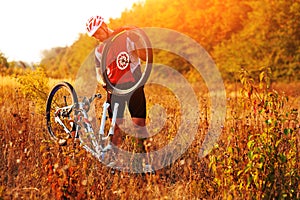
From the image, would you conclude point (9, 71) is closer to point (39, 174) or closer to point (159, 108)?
point (159, 108)

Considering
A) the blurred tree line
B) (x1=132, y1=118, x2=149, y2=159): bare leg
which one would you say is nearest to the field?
(x1=132, y1=118, x2=149, y2=159): bare leg

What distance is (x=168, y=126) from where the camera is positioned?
26.3 ft

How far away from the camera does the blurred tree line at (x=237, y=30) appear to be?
31859 mm

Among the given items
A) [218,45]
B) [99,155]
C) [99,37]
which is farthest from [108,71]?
[218,45]

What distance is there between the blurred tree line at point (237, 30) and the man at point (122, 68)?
16.0m

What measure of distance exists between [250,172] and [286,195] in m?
0.41

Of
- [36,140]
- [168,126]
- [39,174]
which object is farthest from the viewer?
[168,126]

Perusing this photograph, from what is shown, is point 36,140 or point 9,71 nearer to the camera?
point 36,140

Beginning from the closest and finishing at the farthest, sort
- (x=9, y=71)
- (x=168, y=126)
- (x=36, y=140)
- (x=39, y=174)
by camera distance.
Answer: (x=39, y=174), (x=36, y=140), (x=168, y=126), (x=9, y=71)

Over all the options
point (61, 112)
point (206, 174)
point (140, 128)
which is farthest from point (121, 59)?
point (206, 174)

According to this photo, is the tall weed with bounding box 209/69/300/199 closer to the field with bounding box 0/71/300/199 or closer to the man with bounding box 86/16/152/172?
the field with bounding box 0/71/300/199

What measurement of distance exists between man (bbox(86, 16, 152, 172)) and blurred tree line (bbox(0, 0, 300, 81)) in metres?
16.0

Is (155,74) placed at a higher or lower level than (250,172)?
higher

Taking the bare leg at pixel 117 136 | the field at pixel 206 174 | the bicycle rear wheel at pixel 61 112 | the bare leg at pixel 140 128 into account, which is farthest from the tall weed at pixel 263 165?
the bicycle rear wheel at pixel 61 112
